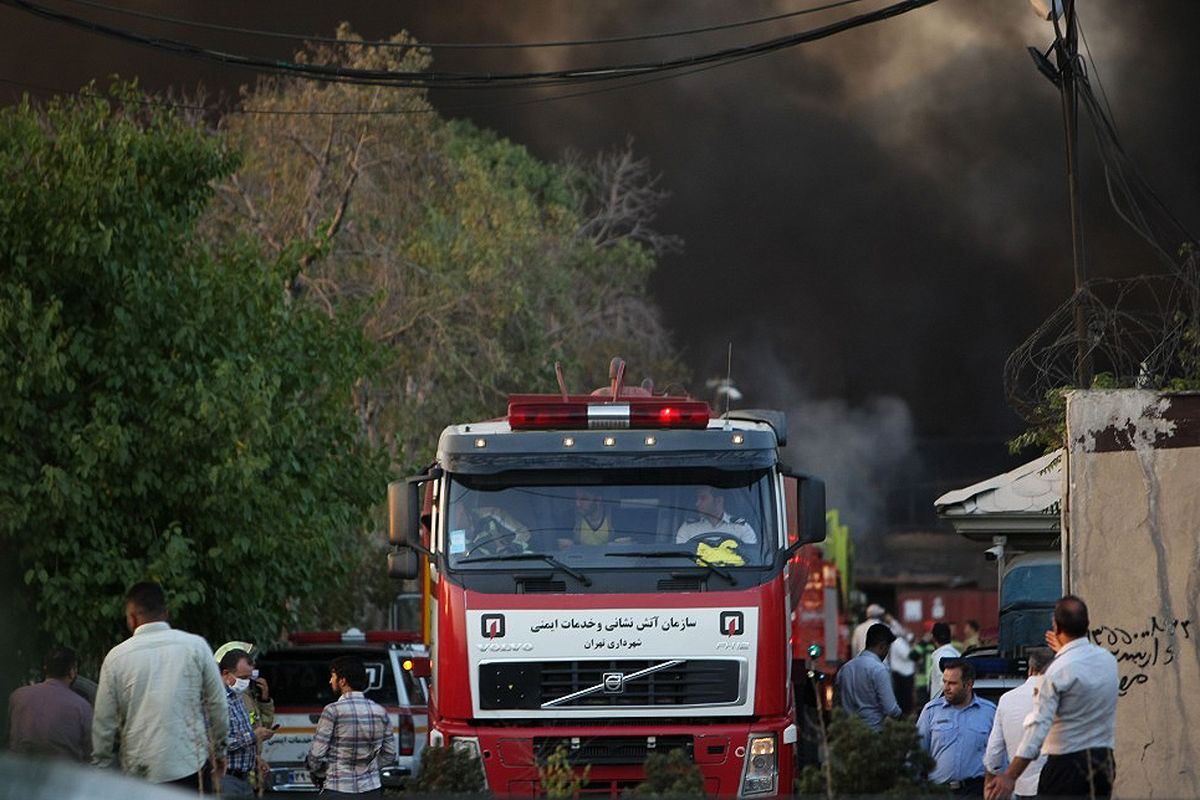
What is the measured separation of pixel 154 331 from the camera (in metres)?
18.5

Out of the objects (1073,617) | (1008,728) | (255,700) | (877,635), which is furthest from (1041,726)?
(255,700)

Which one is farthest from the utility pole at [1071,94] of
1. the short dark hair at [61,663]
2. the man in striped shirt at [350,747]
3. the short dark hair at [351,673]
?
the short dark hair at [61,663]

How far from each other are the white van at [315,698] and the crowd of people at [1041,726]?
6.80 m

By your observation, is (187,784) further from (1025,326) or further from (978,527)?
(1025,326)

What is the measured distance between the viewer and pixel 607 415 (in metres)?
12.5

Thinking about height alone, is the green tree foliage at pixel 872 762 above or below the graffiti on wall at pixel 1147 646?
below

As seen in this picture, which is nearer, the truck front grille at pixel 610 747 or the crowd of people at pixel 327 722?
the crowd of people at pixel 327 722

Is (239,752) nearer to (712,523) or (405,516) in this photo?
(405,516)

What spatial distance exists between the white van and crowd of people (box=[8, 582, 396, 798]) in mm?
3894

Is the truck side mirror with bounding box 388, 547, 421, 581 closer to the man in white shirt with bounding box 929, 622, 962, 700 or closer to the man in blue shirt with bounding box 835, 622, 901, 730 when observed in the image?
the man in blue shirt with bounding box 835, 622, 901, 730

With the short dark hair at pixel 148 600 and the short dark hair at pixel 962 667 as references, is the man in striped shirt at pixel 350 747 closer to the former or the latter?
the short dark hair at pixel 148 600

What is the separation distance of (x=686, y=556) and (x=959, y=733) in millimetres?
2047

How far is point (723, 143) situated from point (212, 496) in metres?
60.3

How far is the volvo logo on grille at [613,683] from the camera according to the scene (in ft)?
37.8
